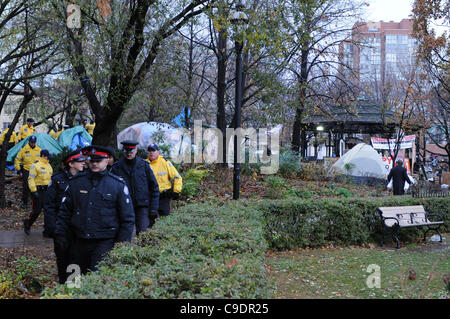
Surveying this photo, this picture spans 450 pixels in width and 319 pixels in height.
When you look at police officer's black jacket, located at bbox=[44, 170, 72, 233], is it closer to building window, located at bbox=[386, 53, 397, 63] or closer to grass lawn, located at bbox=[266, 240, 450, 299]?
grass lawn, located at bbox=[266, 240, 450, 299]

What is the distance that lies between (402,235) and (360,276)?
427cm

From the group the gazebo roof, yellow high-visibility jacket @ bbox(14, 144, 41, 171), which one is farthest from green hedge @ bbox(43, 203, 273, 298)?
the gazebo roof

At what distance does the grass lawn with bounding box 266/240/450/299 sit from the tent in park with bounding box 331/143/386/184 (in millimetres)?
10634

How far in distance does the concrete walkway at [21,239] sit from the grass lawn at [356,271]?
489cm

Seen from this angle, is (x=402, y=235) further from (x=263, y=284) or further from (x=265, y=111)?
(x=263, y=284)

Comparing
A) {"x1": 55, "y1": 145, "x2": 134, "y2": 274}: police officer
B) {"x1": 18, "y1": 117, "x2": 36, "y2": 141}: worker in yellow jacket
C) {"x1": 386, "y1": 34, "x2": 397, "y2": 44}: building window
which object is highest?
{"x1": 386, "y1": 34, "x2": 397, "y2": 44}: building window

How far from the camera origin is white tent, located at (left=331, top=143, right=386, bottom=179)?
20922 mm

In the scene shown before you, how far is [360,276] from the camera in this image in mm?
7031

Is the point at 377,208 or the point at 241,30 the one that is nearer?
the point at 241,30

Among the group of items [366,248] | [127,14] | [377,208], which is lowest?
[366,248]

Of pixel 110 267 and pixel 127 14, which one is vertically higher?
pixel 127 14

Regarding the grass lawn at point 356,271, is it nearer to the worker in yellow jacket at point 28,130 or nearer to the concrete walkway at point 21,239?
the concrete walkway at point 21,239

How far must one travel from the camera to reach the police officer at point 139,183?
678cm
